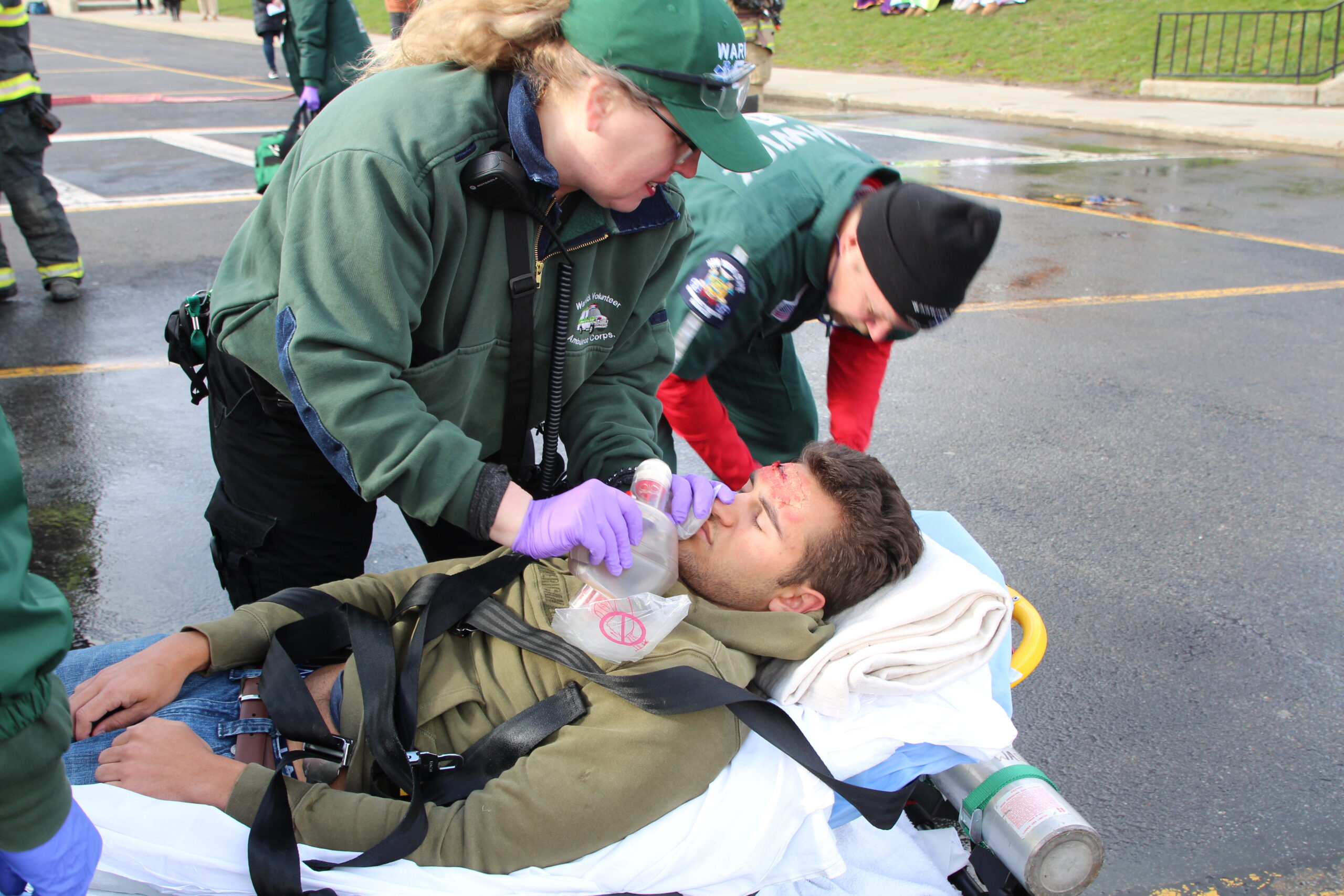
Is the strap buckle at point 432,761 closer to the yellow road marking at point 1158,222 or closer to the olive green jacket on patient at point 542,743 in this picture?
the olive green jacket on patient at point 542,743

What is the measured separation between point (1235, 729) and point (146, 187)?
932 centimetres

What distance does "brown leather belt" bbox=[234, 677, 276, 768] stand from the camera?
81.7 inches

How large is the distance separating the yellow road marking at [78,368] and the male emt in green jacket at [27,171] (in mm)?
1120

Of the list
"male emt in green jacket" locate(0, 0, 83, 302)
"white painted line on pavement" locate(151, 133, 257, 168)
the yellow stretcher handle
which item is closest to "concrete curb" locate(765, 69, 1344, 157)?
"white painted line on pavement" locate(151, 133, 257, 168)

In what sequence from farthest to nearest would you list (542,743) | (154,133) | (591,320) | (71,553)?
(154,133) → (71,553) → (591,320) → (542,743)

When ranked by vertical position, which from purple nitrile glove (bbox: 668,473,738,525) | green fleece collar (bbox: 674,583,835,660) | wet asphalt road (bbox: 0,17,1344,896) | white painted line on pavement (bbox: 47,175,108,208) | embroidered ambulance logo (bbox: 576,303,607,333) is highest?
embroidered ambulance logo (bbox: 576,303,607,333)

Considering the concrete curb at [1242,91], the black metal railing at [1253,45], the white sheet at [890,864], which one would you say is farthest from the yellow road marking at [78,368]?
the black metal railing at [1253,45]

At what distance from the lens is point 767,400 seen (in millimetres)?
3457

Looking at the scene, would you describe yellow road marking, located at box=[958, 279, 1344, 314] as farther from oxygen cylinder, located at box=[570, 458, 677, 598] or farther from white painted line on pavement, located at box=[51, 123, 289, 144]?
white painted line on pavement, located at box=[51, 123, 289, 144]

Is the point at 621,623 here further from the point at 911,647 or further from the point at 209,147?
the point at 209,147

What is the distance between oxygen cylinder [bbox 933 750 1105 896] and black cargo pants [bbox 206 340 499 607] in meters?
1.51

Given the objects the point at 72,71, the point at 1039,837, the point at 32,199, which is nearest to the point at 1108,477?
the point at 1039,837

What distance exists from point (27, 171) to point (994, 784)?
255 inches

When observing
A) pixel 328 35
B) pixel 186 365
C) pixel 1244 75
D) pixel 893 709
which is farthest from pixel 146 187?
pixel 1244 75
